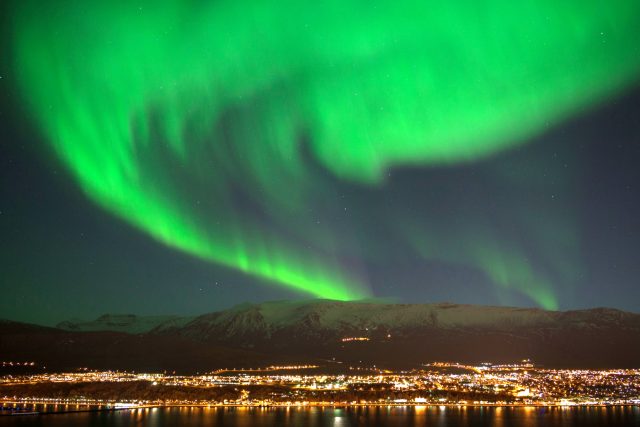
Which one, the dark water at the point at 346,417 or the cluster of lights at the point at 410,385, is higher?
the cluster of lights at the point at 410,385

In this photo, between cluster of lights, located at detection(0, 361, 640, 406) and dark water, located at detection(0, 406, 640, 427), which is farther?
cluster of lights, located at detection(0, 361, 640, 406)

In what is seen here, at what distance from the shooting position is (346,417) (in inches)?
4114

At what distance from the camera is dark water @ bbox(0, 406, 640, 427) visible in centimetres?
9181

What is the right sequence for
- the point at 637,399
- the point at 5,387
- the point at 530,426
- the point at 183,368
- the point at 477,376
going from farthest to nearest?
the point at 183,368, the point at 477,376, the point at 637,399, the point at 5,387, the point at 530,426

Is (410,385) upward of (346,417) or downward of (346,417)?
upward


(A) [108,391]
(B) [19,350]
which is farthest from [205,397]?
(B) [19,350]

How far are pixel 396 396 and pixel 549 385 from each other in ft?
131

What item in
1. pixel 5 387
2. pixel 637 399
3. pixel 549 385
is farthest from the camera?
pixel 549 385

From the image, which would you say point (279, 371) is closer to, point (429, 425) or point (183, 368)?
point (183, 368)

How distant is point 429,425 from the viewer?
91.3 meters

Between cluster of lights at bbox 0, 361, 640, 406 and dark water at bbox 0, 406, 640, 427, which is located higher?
cluster of lights at bbox 0, 361, 640, 406

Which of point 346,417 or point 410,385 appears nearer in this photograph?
point 346,417

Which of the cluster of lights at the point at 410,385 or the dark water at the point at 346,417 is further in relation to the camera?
the cluster of lights at the point at 410,385

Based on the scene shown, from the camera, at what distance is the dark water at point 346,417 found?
91.8m
